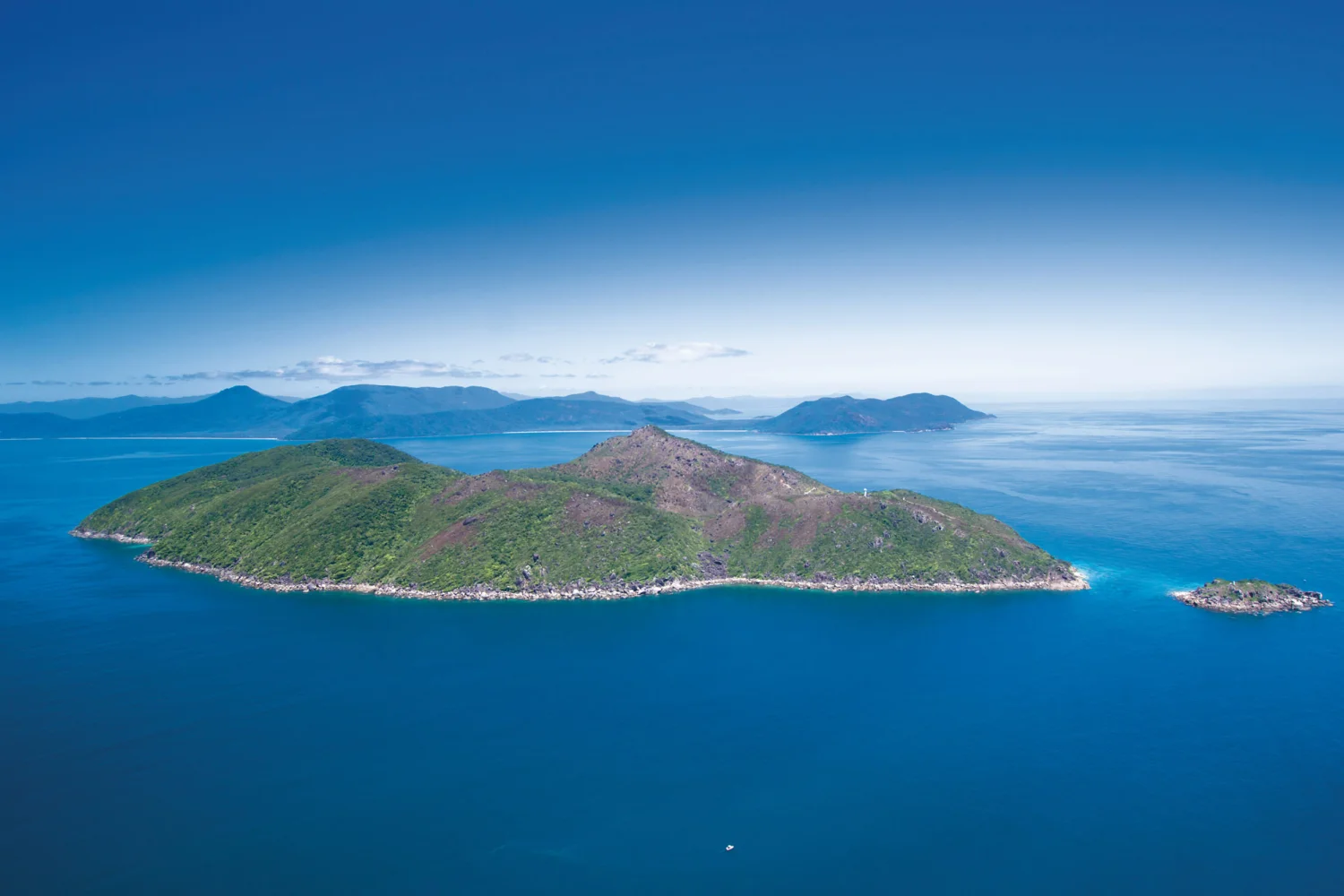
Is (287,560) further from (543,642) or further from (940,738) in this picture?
(940,738)

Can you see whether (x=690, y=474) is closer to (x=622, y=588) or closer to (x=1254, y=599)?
(x=622, y=588)

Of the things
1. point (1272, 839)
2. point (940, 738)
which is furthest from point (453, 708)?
point (1272, 839)

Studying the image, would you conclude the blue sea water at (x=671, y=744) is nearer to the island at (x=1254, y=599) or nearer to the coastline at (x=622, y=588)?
the coastline at (x=622, y=588)

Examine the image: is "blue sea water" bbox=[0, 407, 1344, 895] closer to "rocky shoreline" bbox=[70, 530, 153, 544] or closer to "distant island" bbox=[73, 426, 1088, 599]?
"distant island" bbox=[73, 426, 1088, 599]

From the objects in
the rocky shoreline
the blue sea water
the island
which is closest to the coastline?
the blue sea water

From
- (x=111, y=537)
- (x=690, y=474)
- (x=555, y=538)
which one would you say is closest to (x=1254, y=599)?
(x=690, y=474)

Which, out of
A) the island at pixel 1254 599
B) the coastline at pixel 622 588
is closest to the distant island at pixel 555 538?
the coastline at pixel 622 588
